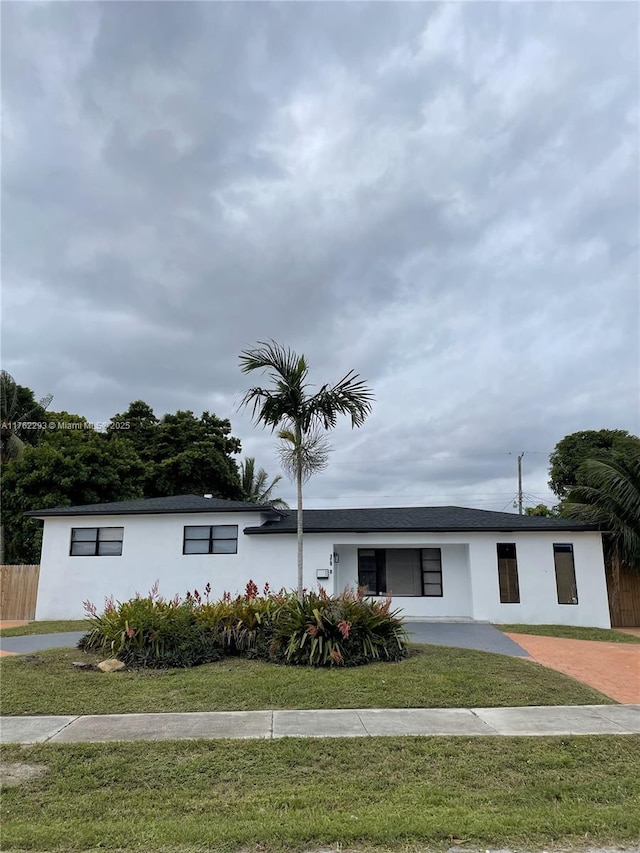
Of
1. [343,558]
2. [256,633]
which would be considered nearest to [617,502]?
[343,558]

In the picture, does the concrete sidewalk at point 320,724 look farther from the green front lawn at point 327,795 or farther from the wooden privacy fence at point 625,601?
the wooden privacy fence at point 625,601

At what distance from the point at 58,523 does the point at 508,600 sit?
1377 centimetres

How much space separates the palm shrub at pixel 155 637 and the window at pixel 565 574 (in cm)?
1031

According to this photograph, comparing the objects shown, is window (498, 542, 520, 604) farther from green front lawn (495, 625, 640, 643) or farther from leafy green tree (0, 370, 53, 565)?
leafy green tree (0, 370, 53, 565)

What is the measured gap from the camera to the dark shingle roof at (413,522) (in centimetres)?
1548

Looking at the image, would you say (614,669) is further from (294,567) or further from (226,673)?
(294,567)

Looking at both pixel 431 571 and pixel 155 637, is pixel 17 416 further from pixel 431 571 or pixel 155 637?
pixel 155 637

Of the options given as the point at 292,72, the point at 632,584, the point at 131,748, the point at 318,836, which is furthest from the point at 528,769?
the point at 632,584

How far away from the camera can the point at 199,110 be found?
10.3 metres

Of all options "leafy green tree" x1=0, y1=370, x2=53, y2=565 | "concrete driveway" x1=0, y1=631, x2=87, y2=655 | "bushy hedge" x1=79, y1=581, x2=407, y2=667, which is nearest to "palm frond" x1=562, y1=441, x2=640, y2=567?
"bushy hedge" x1=79, y1=581, x2=407, y2=667

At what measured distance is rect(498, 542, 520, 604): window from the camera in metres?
15.4

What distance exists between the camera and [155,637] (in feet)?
30.0

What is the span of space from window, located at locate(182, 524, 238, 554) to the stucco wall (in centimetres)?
16

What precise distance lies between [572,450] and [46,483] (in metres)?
27.0
